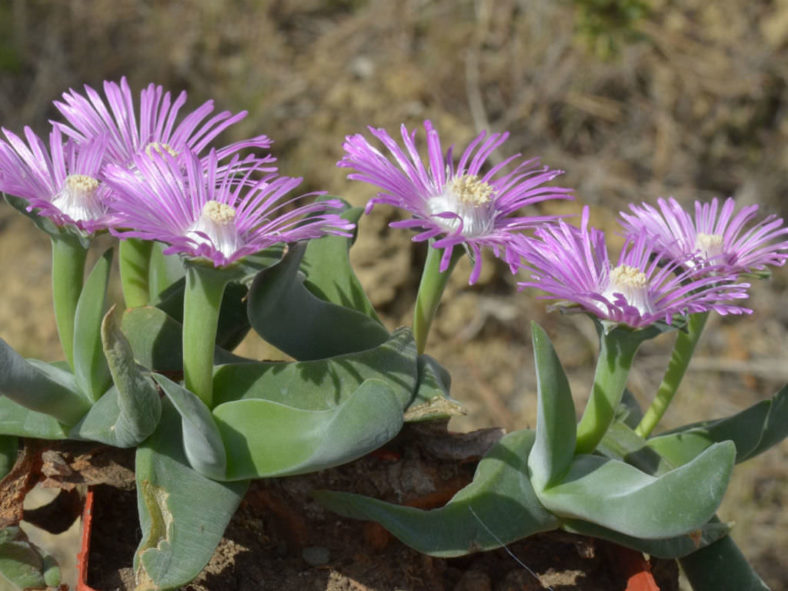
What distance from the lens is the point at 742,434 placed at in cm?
77

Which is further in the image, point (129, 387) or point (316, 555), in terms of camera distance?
point (316, 555)

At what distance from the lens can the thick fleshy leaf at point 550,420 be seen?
0.65 metres

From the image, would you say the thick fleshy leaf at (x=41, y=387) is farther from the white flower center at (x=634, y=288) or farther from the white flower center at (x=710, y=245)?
the white flower center at (x=710, y=245)

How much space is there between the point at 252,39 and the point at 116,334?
2287 mm

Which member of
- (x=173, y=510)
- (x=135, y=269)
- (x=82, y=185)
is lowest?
(x=173, y=510)

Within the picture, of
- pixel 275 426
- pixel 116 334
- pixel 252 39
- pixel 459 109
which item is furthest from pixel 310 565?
pixel 252 39

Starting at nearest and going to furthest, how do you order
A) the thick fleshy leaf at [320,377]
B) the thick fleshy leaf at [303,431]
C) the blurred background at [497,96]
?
the thick fleshy leaf at [303,431] < the thick fleshy leaf at [320,377] < the blurred background at [497,96]

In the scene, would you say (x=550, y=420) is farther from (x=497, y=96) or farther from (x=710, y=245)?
(x=497, y=96)

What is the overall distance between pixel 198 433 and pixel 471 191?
0.92 feet

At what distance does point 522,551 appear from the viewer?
0.81 meters

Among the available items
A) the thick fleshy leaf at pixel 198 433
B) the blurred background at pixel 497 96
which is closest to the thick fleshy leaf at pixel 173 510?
the thick fleshy leaf at pixel 198 433

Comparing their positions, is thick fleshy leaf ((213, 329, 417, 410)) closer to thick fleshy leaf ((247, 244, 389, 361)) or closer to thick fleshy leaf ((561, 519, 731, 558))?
thick fleshy leaf ((247, 244, 389, 361))

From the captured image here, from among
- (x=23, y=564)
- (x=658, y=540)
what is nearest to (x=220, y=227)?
(x=23, y=564)

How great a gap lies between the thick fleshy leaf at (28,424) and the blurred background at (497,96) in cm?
144
